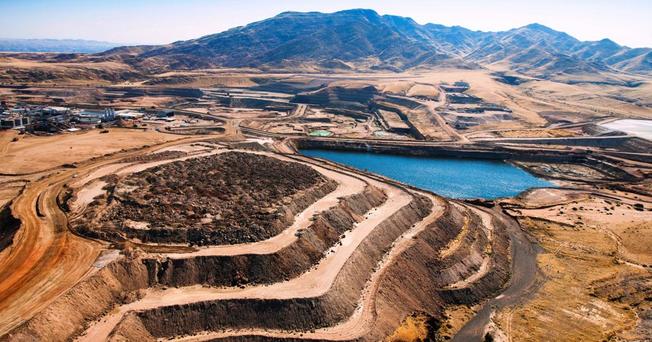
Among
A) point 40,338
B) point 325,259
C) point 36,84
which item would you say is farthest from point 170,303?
point 36,84

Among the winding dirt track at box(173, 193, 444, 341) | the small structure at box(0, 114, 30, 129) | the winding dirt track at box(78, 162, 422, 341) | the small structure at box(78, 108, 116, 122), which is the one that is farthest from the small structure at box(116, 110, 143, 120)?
the winding dirt track at box(173, 193, 444, 341)

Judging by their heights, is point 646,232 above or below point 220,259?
below

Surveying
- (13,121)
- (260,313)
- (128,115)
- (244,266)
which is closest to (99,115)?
(128,115)

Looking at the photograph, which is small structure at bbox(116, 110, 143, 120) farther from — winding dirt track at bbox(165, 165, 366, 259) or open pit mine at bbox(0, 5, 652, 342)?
winding dirt track at bbox(165, 165, 366, 259)

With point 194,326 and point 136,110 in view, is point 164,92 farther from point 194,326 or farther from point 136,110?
point 194,326

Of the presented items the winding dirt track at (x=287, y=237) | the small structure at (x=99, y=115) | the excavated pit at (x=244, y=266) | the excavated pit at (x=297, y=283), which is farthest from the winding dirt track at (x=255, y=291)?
the small structure at (x=99, y=115)

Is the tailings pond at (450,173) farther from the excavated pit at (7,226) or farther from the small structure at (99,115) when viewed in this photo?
the excavated pit at (7,226)
